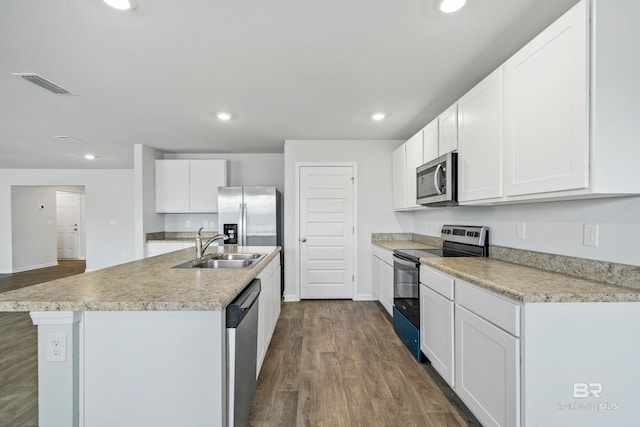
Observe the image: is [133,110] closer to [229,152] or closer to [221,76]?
[221,76]

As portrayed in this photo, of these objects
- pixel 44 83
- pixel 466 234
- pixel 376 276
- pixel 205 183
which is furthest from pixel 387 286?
pixel 44 83

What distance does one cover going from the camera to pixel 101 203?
21.8 ft

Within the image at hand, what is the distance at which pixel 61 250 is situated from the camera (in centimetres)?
871

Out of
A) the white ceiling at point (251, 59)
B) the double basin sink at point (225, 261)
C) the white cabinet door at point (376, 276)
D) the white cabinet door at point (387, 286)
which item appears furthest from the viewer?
the white cabinet door at point (376, 276)

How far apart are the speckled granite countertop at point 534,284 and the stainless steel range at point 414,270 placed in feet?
1.49

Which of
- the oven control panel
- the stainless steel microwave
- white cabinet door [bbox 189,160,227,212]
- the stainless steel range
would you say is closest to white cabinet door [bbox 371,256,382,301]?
the stainless steel range

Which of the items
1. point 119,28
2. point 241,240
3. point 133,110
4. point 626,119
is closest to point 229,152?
point 241,240

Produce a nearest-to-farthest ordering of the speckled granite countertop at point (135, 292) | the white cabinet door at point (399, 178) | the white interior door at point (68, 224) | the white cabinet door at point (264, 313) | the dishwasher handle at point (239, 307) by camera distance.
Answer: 1. the speckled granite countertop at point (135, 292)
2. the dishwasher handle at point (239, 307)
3. the white cabinet door at point (264, 313)
4. the white cabinet door at point (399, 178)
5. the white interior door at point (68, 224)

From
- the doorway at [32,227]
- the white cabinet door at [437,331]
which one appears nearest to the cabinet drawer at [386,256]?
the white cabinet door at [437,331]

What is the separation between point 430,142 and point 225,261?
7.44ft

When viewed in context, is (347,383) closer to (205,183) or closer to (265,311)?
(265,311)

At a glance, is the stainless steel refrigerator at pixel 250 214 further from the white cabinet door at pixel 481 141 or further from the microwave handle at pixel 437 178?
the white cabinet door at pixel 481 141

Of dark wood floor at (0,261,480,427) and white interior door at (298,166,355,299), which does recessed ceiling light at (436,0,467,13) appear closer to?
dark wood floor at (0,261,480,427)

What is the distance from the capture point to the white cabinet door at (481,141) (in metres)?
1.86
